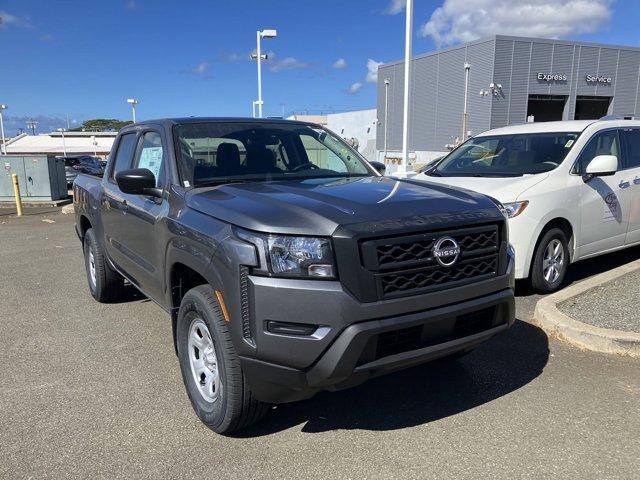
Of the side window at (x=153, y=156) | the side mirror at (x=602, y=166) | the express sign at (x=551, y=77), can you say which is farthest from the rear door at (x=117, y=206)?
the express sign at (x=551, y=77)

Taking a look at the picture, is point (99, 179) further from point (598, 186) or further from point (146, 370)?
point (598, 186)

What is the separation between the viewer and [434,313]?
2793 millimetres

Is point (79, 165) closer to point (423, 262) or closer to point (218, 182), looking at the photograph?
point (218, 182)

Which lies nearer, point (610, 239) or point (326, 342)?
point (326, 342)

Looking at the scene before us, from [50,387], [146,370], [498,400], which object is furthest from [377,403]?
[50,387]

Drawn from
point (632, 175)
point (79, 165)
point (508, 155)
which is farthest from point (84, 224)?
point (79, 165)

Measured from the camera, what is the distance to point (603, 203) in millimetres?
6102

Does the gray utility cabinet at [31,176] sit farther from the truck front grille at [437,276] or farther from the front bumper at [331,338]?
the truck front grille at [437,276]

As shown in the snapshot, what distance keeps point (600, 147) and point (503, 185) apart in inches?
65.8

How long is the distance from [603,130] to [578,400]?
3995 mm

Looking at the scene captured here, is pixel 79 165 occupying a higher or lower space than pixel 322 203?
lower

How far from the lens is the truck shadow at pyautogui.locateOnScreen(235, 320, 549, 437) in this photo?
329 centimetres

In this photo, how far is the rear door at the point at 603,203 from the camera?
19.5ft

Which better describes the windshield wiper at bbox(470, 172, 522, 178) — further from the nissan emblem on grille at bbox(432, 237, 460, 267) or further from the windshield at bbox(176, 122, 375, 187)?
the nissan emblem on grille at bbox(432, 237, 460, 267)
